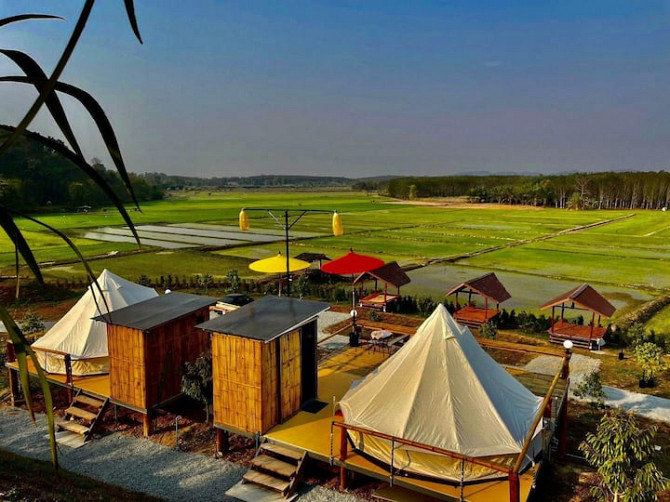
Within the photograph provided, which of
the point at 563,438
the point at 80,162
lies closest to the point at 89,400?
the point at 563,438

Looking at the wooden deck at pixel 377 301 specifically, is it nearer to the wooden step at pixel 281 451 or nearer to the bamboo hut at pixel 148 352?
the bamboo hut at pixel 148 352

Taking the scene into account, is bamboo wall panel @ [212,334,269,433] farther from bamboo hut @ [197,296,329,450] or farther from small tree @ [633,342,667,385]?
small tree @ [633,342,667,385]

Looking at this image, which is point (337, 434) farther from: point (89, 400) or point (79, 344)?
point (79, 344)

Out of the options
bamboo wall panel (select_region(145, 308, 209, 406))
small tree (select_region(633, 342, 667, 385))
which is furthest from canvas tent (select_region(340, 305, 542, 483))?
small tree (select_region(633, 342, 667, 385))

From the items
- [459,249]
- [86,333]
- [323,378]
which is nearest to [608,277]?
[459,249]

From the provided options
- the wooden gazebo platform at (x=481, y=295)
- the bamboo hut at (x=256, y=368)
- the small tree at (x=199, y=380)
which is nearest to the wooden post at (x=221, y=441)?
the bamboo hut at (x=256, y=368)

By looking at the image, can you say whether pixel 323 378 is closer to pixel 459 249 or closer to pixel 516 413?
pixel 516 413

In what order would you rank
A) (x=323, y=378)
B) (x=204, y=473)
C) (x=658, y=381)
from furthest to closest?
(x=658, y=381)
(x=323, y=378)
(x=204, y=473)
